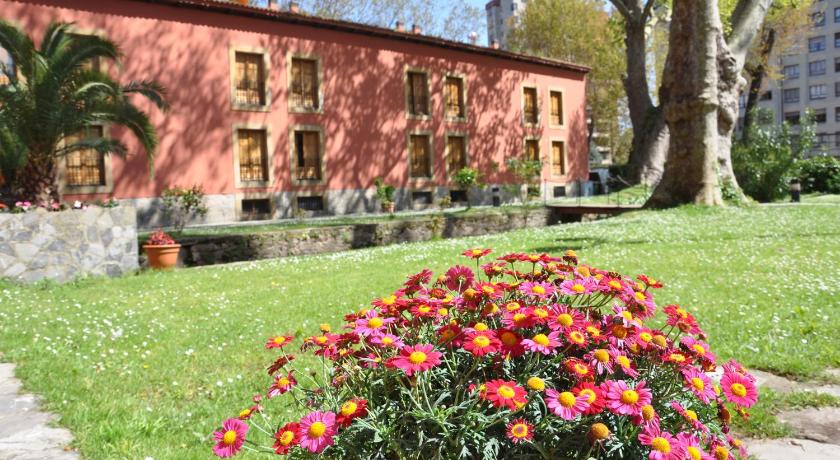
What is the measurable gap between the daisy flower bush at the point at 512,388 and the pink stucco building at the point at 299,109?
54.5 ft

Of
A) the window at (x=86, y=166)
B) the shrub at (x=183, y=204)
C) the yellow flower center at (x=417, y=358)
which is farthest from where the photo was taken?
the shrub at (x=183, y=204)

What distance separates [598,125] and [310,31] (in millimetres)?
31790

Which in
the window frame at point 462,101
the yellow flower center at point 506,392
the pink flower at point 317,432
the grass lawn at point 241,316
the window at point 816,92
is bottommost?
the grass lawn at point 241,316

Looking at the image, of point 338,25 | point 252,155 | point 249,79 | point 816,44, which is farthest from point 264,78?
point 816,44

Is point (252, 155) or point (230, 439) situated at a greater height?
point (252, 155)

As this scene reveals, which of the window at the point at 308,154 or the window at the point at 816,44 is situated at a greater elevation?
the window at the point at 816,44

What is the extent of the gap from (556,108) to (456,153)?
756 centimetres

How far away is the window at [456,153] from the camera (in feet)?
88.6

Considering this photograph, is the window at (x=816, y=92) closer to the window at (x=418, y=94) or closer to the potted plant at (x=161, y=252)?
the window at (x=418, y=94)

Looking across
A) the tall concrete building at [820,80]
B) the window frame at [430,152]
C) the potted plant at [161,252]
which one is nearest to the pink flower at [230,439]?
Result: the potted plant at [161,252]

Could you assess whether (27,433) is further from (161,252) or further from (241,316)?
(161,252)

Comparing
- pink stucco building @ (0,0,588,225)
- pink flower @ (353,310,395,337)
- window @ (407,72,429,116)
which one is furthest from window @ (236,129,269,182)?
pink flower @ (353,310,395,337)

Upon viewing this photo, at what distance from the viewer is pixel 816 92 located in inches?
2687

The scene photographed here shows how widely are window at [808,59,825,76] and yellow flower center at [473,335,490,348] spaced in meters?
82.3
